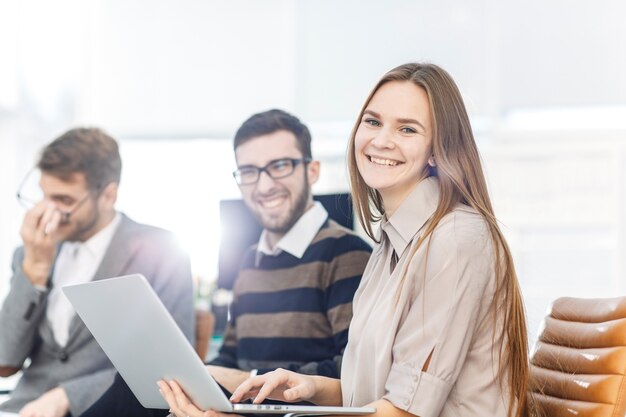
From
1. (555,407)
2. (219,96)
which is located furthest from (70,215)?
(219,96)

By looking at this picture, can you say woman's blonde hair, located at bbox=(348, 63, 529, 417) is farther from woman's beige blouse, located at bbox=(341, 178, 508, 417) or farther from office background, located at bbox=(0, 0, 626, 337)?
office background, located at bbox=(0, 0, 626, 337)

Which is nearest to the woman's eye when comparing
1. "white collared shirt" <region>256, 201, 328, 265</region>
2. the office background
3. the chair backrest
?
the chair backrest

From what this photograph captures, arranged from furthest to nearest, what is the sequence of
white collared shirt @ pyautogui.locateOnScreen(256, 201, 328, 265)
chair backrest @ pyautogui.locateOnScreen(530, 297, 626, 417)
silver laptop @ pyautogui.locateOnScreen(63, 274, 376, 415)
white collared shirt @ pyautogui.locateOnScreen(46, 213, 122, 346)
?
white collared shirt @ pyautogui.locateOnScreen(46, 213, 122, 346) < white collared shirt @ pyautogui.locateOnScreen(256, 201, 328, 265) < chair backrest @ pyautogui.locateOnScreen(530, 297, 626, 417) < silver laptop @ pyautogui.locateOnScreen(63, 274, 376, 415)

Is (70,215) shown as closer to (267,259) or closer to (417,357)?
(267,259)

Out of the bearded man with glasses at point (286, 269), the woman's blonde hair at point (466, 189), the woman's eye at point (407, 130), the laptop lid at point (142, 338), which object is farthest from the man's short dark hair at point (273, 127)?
the laptop lid at point (142, 338)

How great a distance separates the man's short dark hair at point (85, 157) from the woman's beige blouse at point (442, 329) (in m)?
1.40

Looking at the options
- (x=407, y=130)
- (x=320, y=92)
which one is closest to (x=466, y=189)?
(x=407, y=130)

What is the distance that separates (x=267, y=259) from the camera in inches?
99.2

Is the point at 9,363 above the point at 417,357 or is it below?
below

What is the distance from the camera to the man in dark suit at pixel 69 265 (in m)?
2.61

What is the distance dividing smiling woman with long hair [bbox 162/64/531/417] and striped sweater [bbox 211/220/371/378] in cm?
42

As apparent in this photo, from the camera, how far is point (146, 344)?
1.61 metres

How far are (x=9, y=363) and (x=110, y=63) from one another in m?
3.01

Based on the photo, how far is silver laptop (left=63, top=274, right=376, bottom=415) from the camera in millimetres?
1481
